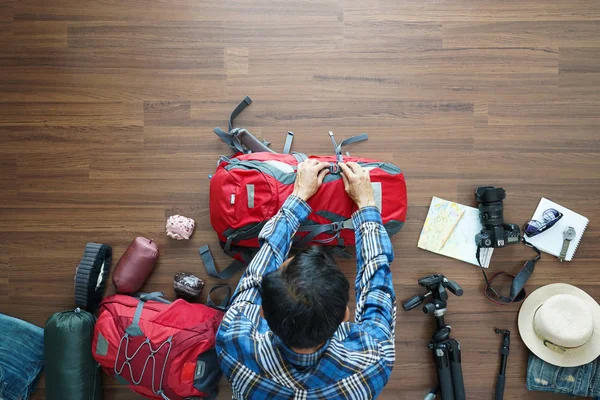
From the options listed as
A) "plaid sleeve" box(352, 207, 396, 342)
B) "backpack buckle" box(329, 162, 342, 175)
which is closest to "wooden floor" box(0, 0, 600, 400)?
"backpack buckle" box(329, 162, 342, 175)

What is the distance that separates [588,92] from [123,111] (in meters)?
2.21

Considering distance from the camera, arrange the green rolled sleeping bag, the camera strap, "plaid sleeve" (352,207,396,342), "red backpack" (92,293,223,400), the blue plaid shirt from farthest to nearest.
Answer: the camera strap
the green rolled sleeping bag
"red backpack" (92,293,223,400)
"plaid sleeve" (352,207,396,342)
the blue plaid shirt

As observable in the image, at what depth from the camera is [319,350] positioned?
118 centimetres

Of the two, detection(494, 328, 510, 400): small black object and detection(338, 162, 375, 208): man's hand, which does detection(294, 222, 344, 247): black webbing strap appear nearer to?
detection(338, 162, 375, 208): man's hand

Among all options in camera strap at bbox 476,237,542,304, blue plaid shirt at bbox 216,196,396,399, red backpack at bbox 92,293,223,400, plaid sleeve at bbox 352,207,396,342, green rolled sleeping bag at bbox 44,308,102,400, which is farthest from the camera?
camera strap at bbox 476,237,542,304

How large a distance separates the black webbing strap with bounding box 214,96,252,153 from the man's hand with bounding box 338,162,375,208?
20.7 inches

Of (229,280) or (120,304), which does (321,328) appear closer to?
(229,280)

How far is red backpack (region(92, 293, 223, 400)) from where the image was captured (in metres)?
1.78

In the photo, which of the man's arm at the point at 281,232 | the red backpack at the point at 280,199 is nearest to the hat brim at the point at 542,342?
the red backpack at the point at 280,199

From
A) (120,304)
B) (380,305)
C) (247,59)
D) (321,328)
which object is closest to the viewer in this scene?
(321,328)

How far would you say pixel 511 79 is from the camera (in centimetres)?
204

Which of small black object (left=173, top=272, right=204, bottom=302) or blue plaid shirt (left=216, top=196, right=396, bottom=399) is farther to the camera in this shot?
small black object (left=173, top=272, right=204, bottom=302)

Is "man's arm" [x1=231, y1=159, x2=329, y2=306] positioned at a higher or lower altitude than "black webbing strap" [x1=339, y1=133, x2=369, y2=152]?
lower

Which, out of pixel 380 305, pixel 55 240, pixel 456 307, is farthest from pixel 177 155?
pixel 456 307
